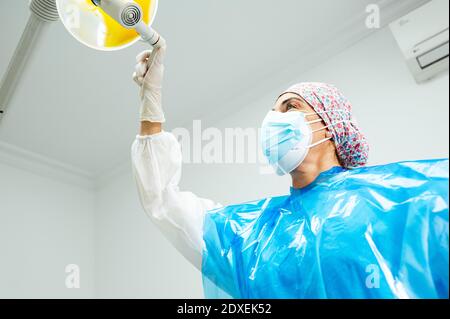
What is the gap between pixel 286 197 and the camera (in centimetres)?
112

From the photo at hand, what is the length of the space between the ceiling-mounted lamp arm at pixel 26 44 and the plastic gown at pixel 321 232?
362mm

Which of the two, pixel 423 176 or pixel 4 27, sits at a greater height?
pixel 4 27

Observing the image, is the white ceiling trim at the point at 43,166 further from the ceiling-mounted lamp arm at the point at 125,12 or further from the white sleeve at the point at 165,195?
the ceiling-mounted lamp arm at the point at 125,12

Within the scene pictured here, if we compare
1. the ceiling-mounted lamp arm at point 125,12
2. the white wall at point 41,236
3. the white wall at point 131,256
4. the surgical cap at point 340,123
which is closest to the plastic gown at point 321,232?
the surgical cap at point 340,123

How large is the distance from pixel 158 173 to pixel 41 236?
59.9 inches

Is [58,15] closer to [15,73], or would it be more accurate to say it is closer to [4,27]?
[15,73]

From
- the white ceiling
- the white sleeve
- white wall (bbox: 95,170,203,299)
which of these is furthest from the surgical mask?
white wall (bbox: 95,170,203,299)

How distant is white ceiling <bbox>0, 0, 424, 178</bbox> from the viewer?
67.7 inches

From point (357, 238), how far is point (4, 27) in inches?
62.0

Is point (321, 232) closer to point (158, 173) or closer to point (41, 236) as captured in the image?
point (158, 173)

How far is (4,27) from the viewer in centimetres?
160

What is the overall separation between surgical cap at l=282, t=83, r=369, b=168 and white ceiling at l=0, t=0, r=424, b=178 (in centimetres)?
72
